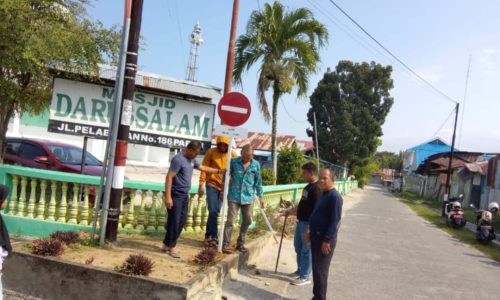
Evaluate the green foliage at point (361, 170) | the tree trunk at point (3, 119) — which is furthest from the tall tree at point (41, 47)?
the green foliage at point (361, 170)

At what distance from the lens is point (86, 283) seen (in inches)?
202

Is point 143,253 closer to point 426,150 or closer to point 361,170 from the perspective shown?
point 361,170

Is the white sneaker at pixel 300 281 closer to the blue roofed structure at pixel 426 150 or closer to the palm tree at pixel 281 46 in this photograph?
the palm tree at pixel 281 46

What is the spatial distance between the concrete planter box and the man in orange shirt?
1223 millimetres

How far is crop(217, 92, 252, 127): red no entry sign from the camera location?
21.7 feet

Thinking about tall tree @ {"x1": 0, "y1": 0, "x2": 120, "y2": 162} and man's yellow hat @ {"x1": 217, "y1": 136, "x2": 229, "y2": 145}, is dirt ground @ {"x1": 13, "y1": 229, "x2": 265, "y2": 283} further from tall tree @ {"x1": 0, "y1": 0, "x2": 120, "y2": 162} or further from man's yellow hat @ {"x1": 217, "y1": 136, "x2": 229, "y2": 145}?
tall tree @ {"x1": 0, "y1": 0, "x2": 120, "y2": 162}

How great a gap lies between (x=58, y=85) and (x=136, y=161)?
23011 mm

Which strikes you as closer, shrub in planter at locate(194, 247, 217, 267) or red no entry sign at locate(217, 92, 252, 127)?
shrub in planter at locate(194, 247, 217, 267)

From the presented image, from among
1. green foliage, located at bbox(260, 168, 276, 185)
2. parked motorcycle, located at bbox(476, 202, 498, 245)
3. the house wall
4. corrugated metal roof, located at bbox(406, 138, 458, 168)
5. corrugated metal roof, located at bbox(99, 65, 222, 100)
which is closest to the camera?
corrugated metal roof, located at bbox(99, 65, 222, 100)

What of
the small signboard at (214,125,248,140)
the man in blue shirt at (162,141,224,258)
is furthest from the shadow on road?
the small signboard at (214,125,248,140)

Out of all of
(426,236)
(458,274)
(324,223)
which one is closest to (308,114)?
(426,236)

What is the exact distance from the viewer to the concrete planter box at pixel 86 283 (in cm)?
490

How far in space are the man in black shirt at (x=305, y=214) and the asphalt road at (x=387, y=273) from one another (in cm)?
22

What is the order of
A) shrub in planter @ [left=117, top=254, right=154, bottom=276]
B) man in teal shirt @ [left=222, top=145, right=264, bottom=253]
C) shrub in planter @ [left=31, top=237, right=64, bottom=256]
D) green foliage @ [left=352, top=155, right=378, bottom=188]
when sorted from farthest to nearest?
green foliage @ [left=352, top=155, right=378, bottom=188] < man in teal shirt @ [left=222, top=145, right=264, bottom=253] < shrub in planter @ [left=31, top=237, right=64, bottom=256] < shrub in planter @ [left=117, top=254, right=154, bottom=276]
